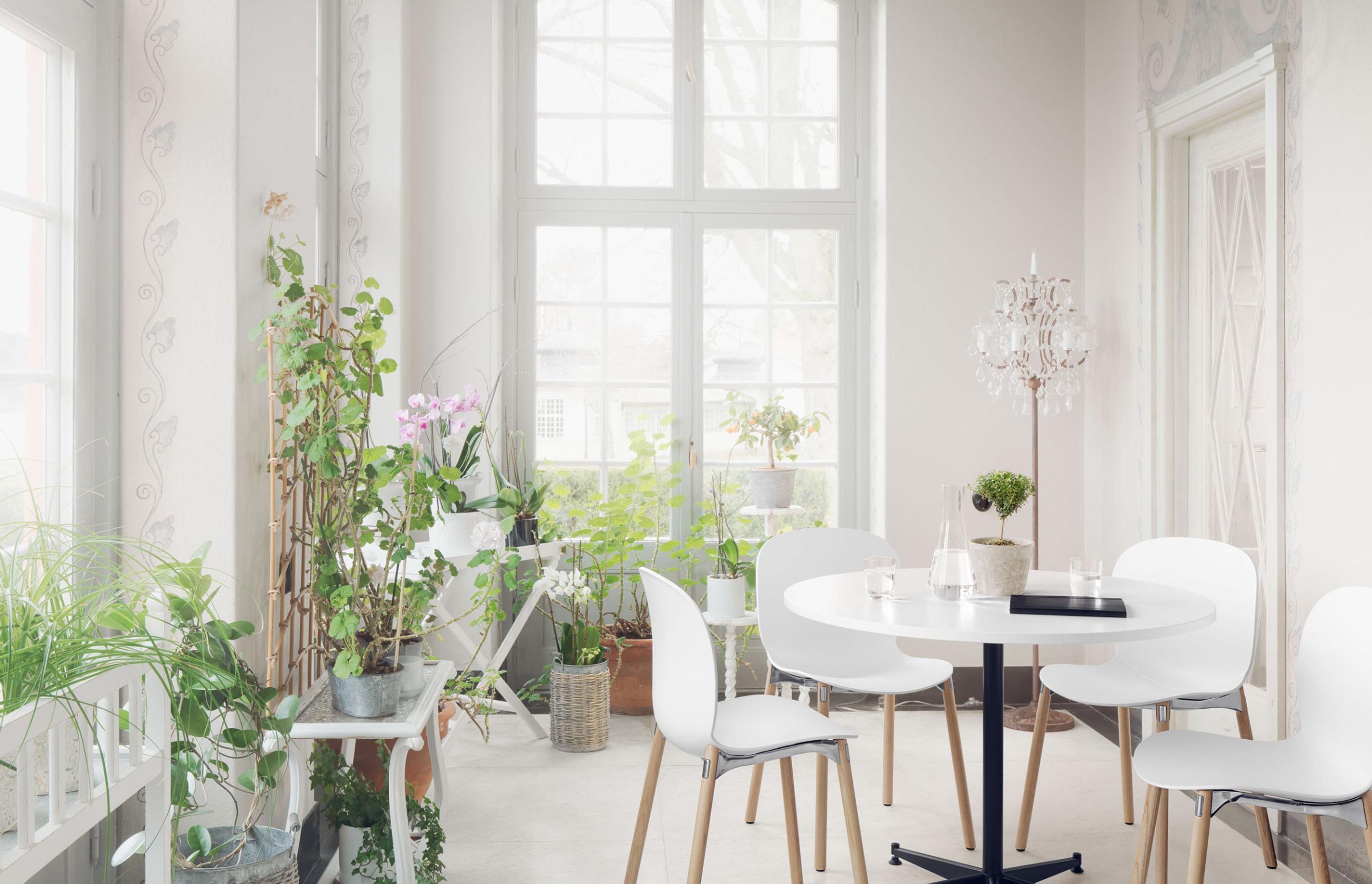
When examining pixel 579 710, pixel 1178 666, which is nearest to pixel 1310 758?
pixel 1178 666

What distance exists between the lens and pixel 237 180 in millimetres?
2186

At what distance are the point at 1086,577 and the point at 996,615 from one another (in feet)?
1.32

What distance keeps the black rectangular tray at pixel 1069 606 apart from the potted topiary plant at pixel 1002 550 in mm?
59

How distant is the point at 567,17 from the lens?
432cm

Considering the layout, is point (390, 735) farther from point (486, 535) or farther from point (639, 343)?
point (639, 343)

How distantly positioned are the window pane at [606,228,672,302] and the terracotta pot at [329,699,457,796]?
188 centimetres

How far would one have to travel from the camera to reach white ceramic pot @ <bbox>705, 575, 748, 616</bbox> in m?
3.72

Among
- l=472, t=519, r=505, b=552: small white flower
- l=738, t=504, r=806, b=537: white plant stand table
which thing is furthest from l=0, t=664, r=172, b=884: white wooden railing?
l=738, t=504, r=806, b=537: white plant stand table

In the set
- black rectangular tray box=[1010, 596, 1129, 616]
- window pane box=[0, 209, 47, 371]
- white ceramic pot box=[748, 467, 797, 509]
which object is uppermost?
window pane box=[0, 209, 47, 371]

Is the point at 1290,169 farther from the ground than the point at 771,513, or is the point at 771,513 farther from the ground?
the point at 1290,169

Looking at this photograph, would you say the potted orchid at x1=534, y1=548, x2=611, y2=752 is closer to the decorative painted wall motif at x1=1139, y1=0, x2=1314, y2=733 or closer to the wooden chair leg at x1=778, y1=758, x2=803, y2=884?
the wooden chair leg at x1=778, y1=758, x2=803, y2=884

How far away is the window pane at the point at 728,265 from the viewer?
4.38m

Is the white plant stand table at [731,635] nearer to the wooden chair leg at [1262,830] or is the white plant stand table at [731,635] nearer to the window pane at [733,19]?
the wooden chair leg at [1262,830]

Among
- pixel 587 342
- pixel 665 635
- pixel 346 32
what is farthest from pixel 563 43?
pixel 665 635
